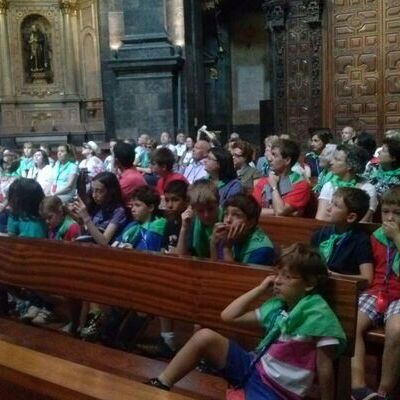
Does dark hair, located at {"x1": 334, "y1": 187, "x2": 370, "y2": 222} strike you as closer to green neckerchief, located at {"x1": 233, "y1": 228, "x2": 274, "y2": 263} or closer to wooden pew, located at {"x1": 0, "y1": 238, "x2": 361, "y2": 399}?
green neckerchief, located at {"x1": 233, "y1": 228, "x2": 274, "y2": 263}

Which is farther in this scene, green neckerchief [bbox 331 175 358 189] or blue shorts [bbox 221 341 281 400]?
green neckerchief [bbox 331 175 358 189]

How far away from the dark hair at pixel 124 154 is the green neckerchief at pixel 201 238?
2106 millimetres

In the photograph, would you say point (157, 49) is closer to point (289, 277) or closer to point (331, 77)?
point (331, 77)

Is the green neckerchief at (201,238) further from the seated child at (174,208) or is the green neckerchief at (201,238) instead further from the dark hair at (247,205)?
the dark hair at (247,205)

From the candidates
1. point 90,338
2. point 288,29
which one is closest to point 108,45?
point 288,29

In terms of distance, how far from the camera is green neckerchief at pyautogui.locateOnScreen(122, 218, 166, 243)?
4191mm

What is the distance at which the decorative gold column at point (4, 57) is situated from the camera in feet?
56.6

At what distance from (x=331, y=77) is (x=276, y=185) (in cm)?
820

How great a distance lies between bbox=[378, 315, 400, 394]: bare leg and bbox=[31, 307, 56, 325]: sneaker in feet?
8.35

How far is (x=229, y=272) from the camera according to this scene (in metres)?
2.93

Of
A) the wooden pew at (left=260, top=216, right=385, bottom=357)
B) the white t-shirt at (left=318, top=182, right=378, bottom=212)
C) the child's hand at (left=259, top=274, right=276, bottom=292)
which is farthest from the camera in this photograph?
the white t-shirt at (left=318, top=182, right=378, bottom=212)

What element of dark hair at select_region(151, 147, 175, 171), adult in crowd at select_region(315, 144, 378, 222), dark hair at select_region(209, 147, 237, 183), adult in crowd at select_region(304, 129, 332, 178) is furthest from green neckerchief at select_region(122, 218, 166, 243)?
adult in crowd at select_region(304, 129, 332, 178)

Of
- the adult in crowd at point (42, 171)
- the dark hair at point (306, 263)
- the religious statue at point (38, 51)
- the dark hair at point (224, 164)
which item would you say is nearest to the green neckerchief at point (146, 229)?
the dark hair at point (224, 164)

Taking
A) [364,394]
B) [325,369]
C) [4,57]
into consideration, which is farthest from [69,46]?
[325,369]
